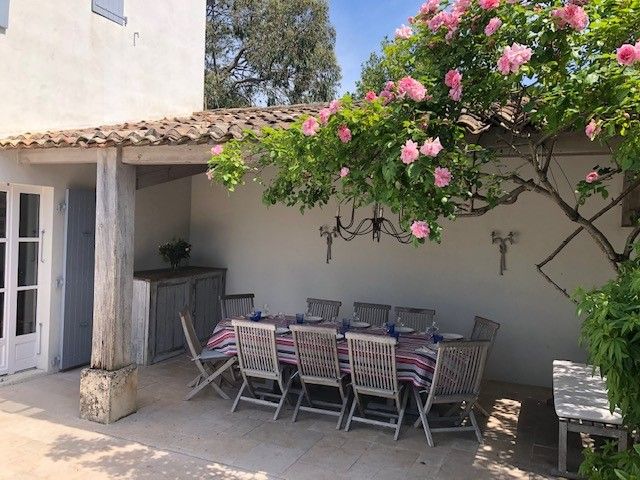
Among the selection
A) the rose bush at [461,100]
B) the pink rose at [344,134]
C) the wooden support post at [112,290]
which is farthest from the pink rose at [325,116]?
the wooden support post at [112,290]

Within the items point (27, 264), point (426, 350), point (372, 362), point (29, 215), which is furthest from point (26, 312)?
point (426, 350)

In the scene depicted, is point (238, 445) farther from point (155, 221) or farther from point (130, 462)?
point (155, 221)

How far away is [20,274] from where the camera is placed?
630cm

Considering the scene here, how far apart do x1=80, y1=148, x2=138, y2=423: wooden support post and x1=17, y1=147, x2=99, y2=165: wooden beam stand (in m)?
0.46

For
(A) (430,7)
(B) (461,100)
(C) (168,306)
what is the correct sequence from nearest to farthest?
(B) (461,100) < (A) (430,7) < (C) (168,306)

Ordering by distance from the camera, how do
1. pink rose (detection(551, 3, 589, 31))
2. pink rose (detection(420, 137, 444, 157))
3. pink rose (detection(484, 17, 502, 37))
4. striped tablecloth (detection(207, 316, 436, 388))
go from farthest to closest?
striped tablecloth (detection(207, 316, 436, 388))
pink rose (detection(484, 17, 502, 37))
pink rose (detection(420, 137, 444, 157))
pink rose (detection(551, 3, 589, 31))

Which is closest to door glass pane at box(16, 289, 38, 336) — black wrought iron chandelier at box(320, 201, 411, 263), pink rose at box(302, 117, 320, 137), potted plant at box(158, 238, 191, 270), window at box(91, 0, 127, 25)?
potted plant at box(158, 238, 191, 270)

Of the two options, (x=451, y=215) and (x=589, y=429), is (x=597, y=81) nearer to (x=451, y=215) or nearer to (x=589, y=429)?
(x=451, y=215)

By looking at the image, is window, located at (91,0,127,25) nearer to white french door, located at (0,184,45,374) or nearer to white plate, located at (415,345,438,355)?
white french door, located at (0,184,45,374)

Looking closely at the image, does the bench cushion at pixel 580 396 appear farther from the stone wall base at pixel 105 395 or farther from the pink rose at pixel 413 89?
the stone wall base at pixel 105 395

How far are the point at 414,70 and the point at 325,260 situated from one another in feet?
15.7

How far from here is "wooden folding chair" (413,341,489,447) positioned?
462 centimetres

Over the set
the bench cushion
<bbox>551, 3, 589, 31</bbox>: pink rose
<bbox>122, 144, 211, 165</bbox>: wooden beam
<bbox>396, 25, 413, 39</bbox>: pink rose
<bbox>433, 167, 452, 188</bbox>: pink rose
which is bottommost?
the bench cushion

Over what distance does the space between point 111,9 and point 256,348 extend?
17.3ft
